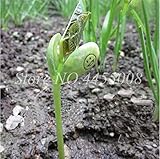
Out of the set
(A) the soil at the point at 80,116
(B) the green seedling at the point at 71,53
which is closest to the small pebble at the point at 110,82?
(A) the soil at the point at 80,116

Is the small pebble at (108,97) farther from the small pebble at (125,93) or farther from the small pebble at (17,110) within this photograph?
the small pebble at (17,110)

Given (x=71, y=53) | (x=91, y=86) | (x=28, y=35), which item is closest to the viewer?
A: (x=71, y=53)

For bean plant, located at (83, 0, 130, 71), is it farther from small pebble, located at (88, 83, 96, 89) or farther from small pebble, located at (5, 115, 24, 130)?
small pebble, located at (5, 115, 24, 130)

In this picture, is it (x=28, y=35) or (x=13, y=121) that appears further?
(x=28, y=35)

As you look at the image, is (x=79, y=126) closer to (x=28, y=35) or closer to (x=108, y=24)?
(x=108, y=24)

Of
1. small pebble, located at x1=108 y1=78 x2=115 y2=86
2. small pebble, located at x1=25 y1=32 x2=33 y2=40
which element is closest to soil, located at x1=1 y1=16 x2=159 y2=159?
small pebble, located at x1=108 y1=78 x2=115 y2=86

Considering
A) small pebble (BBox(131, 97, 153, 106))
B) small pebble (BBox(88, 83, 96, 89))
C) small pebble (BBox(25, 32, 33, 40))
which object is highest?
small pebble (BBox(25, 32, 33, 40))

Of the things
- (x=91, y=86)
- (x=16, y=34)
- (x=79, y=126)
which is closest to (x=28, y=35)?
(x=16, y=34)

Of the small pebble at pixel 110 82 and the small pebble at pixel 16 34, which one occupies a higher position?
the small pebble at pixel 16 34

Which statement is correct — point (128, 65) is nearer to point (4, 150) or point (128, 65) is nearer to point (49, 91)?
point (49, 91)
